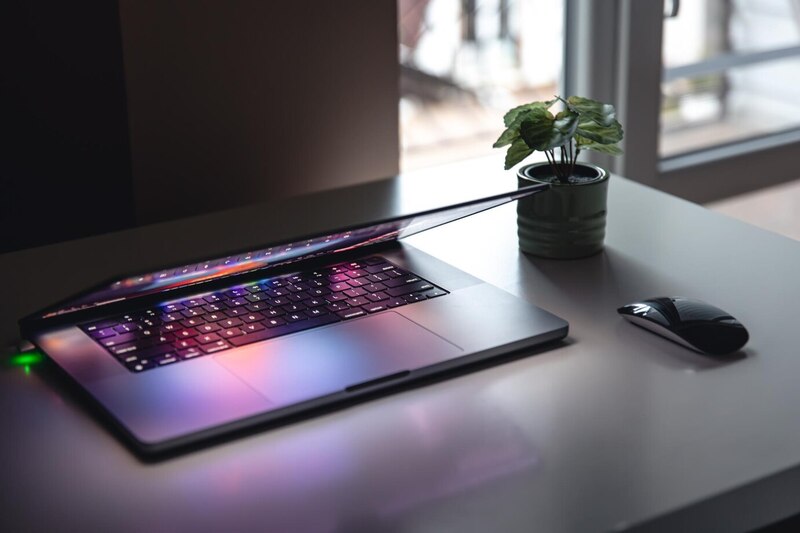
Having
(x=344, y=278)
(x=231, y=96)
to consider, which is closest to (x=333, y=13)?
(x=231, y=96)

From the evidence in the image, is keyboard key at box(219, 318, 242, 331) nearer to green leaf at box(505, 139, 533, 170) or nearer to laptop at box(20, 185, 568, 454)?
laptop at box(20, 185, 568, 454)

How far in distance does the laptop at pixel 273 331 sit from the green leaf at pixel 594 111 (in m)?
0.12

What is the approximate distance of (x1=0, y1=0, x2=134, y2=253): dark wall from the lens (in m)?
1.25

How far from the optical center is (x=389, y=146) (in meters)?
1.64

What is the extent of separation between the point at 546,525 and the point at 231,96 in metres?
0.93

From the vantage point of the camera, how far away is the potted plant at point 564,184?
1.14 meters

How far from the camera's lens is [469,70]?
88.7 inches

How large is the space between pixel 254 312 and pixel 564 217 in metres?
0.38

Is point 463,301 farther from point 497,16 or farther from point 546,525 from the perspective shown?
point 497,16

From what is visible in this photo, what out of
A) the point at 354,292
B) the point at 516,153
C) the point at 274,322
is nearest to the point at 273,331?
the point at 274,322

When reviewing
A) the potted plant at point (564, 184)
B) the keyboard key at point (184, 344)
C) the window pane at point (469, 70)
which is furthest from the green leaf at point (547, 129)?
the window pane at point (469, 70)

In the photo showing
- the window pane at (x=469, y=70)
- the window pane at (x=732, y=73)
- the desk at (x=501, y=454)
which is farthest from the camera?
the window pane at (x=732, y=73)

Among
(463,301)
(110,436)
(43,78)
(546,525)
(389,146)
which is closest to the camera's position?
(546,525)

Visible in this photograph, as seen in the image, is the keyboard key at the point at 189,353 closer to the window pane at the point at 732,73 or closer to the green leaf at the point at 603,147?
the green leaf at the point at 603,147
